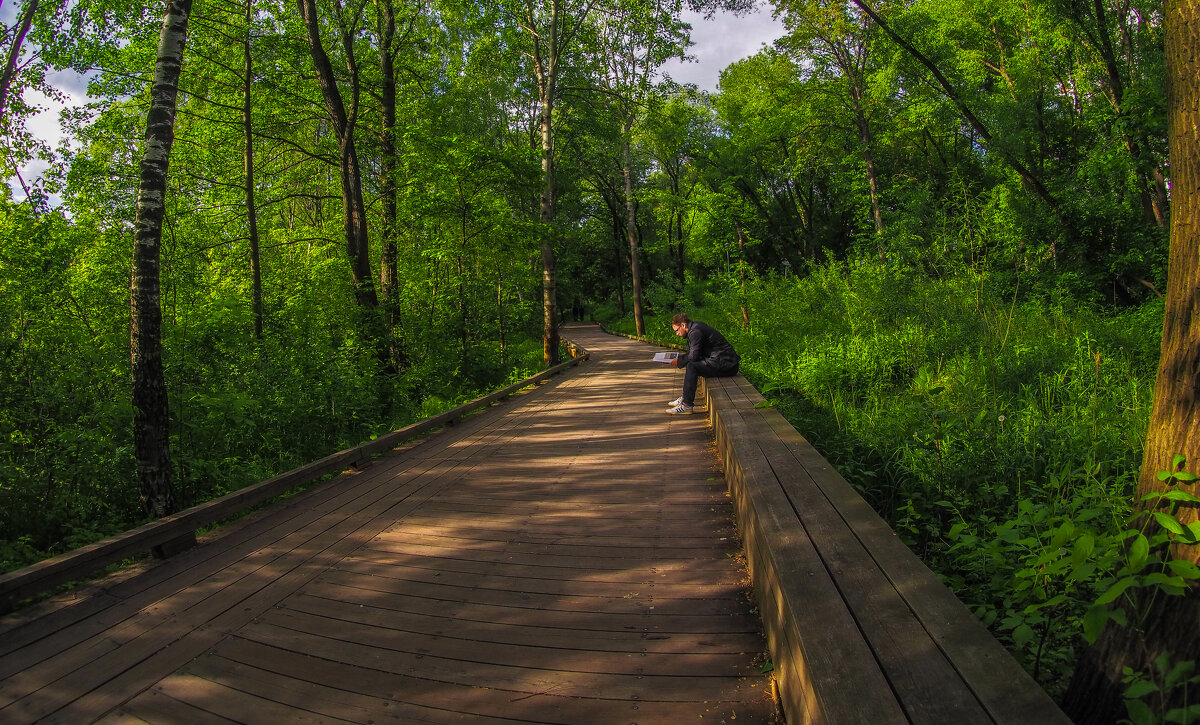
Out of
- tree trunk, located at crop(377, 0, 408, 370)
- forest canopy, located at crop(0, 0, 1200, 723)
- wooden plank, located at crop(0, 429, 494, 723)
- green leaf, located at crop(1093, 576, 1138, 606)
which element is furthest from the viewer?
tree trunk, located at crop(377, 0, 408, 370)

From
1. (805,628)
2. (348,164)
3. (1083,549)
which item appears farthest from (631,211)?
(1083,549)

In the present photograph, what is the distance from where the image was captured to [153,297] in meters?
4.77

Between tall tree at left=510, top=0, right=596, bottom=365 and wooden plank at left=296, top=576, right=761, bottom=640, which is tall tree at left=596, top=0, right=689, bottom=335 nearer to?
tall tree at left=510, top=0, right=596, bottom=365

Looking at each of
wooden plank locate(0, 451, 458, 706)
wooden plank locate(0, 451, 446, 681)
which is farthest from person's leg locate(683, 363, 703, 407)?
wooden plank locate(0, 451, 458, 706)

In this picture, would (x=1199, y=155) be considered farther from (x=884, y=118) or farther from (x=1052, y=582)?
(x=884, y=118)

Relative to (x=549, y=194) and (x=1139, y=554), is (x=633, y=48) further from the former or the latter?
(x=1139, y=554)

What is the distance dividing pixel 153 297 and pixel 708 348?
20.9 ft

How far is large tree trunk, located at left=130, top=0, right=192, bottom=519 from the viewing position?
15.3ft

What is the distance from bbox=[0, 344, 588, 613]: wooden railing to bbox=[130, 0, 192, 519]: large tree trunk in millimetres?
734

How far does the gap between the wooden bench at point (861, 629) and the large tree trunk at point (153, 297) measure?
4.80 metres

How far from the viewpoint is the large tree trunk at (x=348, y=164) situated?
426 inches

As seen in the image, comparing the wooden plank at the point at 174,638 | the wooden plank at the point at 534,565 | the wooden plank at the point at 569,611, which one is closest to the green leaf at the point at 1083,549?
the wooden plank at the point at 569,611

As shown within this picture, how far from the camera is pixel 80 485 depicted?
4.85m

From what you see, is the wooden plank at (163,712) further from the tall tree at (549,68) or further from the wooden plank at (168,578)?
the tall tree at (549,68)
